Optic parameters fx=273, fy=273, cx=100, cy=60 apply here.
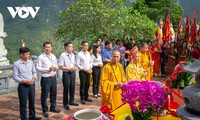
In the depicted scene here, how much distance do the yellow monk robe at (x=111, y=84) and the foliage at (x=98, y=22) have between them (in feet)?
22.4

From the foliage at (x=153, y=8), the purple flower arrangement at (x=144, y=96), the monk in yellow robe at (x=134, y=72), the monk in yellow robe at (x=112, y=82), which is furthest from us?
the foliage at (x=153, y=8)

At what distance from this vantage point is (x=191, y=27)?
27.1ft

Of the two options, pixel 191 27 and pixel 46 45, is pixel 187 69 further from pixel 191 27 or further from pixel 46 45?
pixel 191 27

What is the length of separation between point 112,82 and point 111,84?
45 mm

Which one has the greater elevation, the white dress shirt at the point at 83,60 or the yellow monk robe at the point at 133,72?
the white dress shirt at the point at 83,60

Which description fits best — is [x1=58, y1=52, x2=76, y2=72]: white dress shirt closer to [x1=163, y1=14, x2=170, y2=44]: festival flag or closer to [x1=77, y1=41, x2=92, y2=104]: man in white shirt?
[x1=77, y1=41, x2=92, y2=104]: man in white shirt

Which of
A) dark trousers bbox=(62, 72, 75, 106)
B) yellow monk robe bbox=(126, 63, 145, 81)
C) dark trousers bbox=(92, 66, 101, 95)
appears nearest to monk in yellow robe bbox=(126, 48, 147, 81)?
yellow monk robe bbox=(126, 63, 145, 81)

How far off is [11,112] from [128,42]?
591cm

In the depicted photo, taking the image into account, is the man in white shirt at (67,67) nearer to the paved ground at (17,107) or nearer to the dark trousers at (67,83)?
the dark trousers at (67,83)

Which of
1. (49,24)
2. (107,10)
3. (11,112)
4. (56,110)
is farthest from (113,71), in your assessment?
(49,24)

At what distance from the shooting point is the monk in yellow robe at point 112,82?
13.8 ft

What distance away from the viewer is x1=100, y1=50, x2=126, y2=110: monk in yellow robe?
13.8 ft

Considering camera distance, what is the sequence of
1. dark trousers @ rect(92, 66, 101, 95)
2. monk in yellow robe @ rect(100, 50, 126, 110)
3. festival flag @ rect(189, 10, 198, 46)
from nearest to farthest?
monk in yellow robe @ rect(100, 50, 126, 110)
dark trousers @ rect(92, 66, 101, 95)
festival flag @ rect(189, 10, 198, 46)

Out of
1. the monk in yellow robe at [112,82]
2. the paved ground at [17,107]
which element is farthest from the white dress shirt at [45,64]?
the monk in yellow robe at [112,82]
